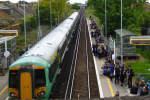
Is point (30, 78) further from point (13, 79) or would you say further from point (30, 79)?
point (13, 79)

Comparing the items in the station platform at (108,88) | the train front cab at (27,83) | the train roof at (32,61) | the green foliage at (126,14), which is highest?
the green foliage at (126,14)

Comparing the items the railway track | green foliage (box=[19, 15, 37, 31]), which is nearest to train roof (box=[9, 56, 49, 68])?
the railway track

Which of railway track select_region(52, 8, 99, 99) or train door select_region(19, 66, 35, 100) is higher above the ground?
train door select_region(19, 66, 35, 100)

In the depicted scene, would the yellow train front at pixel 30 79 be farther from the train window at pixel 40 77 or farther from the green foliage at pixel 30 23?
the green foliage at pixel 30 23

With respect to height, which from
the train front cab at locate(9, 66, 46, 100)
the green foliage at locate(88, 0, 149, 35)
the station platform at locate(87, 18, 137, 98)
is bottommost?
the station platform at locate(87, 18, 137, 98)

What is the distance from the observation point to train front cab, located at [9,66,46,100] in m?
10.5

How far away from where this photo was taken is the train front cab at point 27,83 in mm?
10500

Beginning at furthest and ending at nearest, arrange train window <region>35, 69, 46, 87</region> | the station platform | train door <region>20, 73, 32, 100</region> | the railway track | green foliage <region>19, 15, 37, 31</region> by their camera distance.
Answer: green foliage <region>19, 15, 37, 31</region>, the railway track, the station platform, train window <region>35, 69, 46, 87</region>, train door <region>20, 73, 32, 100</region>

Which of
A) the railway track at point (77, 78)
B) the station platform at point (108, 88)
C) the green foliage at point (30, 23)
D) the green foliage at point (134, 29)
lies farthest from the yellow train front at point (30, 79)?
the green foliage at point (30, 23)

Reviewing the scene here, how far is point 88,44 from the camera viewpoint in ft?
103

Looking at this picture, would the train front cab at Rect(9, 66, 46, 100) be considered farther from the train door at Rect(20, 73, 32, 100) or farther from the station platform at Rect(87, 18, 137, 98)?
the station platform at Rect(87, 18, 137, 98)

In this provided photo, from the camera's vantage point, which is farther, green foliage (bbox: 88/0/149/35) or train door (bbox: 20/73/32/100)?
green foliage (bbox: 88/0/149/35)

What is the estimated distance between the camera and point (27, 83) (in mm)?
10492

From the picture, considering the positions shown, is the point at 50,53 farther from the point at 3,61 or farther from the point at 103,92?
the point at 3,61
